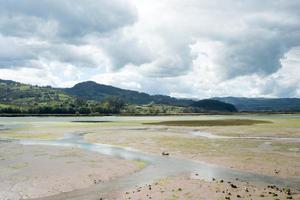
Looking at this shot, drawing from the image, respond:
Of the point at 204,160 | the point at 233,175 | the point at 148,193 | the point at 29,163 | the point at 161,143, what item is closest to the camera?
the point at 148,193

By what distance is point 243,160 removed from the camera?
47812 millimetres

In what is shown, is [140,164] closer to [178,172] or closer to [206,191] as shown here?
[178,172]

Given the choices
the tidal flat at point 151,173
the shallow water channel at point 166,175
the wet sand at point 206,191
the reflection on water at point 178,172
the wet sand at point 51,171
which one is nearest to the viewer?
the wet sand at point 206,191

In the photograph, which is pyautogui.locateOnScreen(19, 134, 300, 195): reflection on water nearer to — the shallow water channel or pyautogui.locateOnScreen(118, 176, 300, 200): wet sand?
the shallow water channel

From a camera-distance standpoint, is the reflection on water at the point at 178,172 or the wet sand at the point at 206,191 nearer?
the wet sand at the point at 206,191

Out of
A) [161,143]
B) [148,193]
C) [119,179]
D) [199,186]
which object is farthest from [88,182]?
[161,143]

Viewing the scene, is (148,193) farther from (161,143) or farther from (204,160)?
(161,143)

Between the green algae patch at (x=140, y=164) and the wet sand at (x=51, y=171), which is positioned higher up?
the green algae patch at (x=140, y=164)

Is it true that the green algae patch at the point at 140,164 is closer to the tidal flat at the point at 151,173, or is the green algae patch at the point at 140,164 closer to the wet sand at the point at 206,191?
the tidal flat at the point at 151,173

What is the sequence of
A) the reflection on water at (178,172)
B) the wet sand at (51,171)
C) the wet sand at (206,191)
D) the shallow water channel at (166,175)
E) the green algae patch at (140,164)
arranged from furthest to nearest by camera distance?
the green algae patch at (140,164) → the reflection on water at (178,172) → the wet sand at (51,171) → the shallow water channel at (166,175) → the wet sand at (206,191)

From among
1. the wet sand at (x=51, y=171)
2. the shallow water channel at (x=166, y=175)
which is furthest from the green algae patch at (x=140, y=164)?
the shallow water channel at (x=166, y=175)

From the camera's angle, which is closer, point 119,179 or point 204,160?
point 119,179

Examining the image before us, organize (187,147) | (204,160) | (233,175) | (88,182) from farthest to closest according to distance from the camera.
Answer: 1. (187,147)
2. (204,160)
3. (233,175)
4. (88,182)

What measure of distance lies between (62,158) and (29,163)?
5.53m
